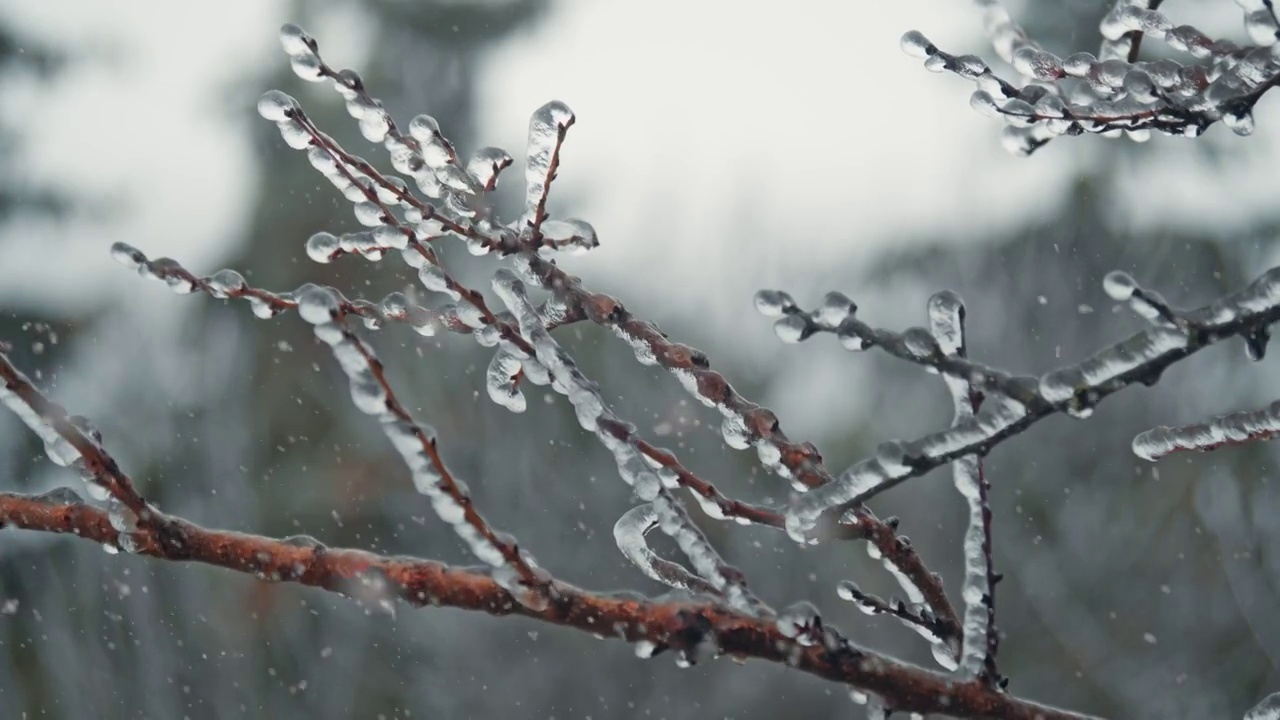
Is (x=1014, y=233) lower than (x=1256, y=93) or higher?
lower

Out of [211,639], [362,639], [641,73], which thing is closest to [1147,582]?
[362,639]

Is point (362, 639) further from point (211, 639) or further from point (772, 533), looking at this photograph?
point (772, 533)

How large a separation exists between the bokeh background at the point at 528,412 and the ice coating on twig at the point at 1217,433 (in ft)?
18.1

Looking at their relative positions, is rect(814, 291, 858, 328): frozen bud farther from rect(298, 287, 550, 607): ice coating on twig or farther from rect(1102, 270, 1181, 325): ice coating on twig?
rect(298, 287, 550, 607): ice coating on twig

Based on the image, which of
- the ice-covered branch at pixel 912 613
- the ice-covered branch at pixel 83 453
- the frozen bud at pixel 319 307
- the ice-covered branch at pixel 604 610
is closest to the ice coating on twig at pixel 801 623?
the ice-covered branch at pixel 604 610

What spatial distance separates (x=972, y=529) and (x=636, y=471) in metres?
0.27

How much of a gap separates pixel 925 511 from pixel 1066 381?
644 cm

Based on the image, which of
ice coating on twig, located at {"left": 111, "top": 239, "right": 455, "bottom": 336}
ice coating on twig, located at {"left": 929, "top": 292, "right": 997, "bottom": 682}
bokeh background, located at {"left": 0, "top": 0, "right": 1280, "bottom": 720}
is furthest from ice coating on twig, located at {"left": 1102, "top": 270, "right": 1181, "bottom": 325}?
bokeh background, located at {"left": 0, "top": 0, "right": 1280, "bottom": 720}

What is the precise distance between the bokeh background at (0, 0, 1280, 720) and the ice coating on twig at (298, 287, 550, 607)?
5601mm

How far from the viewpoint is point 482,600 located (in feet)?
2.36

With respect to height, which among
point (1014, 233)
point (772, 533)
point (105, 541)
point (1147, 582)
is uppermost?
point (105, 541)

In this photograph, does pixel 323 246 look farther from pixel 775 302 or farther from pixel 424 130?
pixel 775 302

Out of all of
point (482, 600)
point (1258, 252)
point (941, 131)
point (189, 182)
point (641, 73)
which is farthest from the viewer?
point (641, 73)

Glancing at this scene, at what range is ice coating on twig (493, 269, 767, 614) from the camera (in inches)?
27.8
